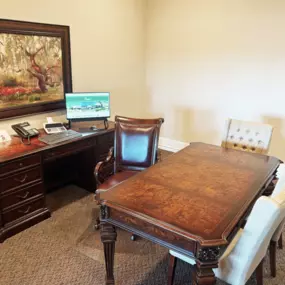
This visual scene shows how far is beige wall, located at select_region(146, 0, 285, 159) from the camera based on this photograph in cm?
355

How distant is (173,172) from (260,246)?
80 centimetres

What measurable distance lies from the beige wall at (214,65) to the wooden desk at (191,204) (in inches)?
64.5

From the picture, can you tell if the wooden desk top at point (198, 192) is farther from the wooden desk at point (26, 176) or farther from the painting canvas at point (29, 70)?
the painting canvas at point (29, 70)

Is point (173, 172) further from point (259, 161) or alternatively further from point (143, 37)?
point (143, 37)

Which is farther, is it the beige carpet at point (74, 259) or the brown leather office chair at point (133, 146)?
the brown leather office chair at point (133, 146)

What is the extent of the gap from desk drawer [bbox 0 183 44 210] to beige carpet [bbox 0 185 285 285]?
0.31 metres

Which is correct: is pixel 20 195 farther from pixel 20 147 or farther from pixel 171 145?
pixel 171 145

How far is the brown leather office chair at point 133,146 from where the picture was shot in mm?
2803

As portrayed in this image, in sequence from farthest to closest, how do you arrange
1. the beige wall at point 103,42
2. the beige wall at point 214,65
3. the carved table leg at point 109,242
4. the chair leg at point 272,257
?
the beige wall at point 214,65
the beige wall at point 103,42
the chair leg at point 272,257
the carved table leg at point 109,242

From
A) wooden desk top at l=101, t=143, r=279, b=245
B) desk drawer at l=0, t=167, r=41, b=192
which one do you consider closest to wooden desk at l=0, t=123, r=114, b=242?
desk drawer at l=0, t=167, r=41, b=192

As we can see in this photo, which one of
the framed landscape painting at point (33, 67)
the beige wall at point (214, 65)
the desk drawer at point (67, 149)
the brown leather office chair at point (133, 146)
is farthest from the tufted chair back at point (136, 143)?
the beige wall at point (214, 65)

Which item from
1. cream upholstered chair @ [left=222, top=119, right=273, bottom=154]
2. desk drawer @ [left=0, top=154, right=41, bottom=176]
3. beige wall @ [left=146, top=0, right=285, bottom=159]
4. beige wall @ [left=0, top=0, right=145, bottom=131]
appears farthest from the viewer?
beige wall @ [left=146, top=0, right=285, bottom=159]

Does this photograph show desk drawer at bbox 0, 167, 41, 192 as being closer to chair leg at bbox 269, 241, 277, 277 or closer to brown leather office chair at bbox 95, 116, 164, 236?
brown leather office chair at bbox 95, 116, 164, 236

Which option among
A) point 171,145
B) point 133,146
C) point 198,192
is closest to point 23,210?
point 133,146
